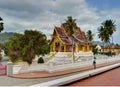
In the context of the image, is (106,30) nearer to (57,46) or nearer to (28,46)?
(57,46)

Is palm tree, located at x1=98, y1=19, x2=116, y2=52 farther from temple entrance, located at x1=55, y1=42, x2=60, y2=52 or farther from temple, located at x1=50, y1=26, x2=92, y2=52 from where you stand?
temple entrance, located at x1=55, y1=42, x2=60, y2=52

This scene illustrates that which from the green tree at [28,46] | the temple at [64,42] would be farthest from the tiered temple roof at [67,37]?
the green tree at [28,46]

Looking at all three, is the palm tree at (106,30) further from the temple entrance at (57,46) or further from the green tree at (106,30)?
the temple entrance at (57,46)

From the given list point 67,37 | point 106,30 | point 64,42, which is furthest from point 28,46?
point 106,30

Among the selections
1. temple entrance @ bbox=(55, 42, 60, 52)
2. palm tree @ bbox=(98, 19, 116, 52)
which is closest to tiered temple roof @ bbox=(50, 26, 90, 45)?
temple entrance @ bbox=(55, 42, 60, 52)

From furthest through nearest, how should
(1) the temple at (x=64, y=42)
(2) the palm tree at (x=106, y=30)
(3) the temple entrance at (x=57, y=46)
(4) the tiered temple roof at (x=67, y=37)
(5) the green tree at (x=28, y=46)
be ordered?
(2) the palm tree at (x=106, y=30)
(3) the temple entrance at (x=57, y=46)
(4) the tiered temple roof at (x=67, y=37)
(1) the temple at (x=64, y=42)
(5) the green tree at (x=28, y=46)

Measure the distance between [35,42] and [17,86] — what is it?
1524 cm

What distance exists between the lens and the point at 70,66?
104 ft

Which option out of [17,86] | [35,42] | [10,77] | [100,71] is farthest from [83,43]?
[100,71]

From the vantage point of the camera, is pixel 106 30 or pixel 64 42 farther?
pixel 106 30

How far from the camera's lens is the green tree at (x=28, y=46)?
33.5 m

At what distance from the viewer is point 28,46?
108 ft

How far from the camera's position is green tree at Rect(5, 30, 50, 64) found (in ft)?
110

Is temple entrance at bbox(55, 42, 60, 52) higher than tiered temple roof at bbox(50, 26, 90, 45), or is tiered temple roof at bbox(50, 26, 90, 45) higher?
tiered temple roof at bbox(50, 26, 90, 45)
